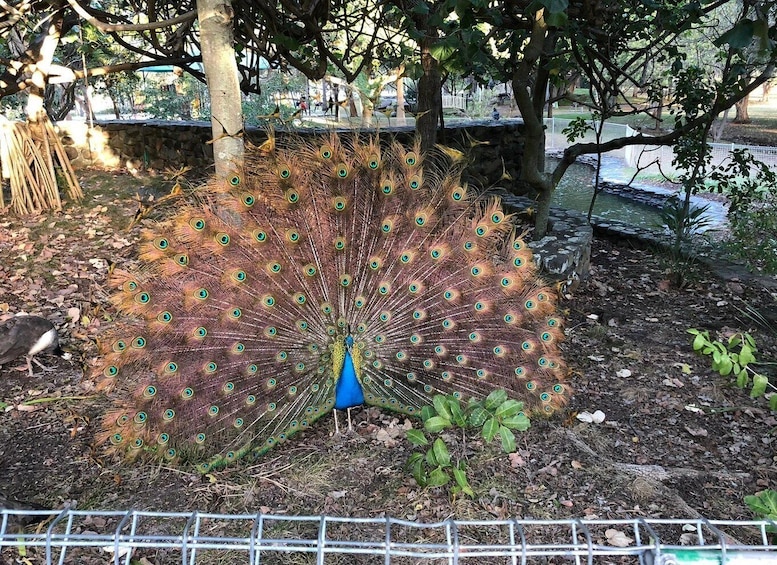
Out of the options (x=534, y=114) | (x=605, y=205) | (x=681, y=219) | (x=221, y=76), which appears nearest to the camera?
(x=221, y=76)

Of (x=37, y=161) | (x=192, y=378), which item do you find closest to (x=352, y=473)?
(x=192, y=378)

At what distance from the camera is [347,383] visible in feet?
12.1

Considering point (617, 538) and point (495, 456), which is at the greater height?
point (495, 456)

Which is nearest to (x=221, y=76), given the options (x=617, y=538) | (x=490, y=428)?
(x=490, y=428)

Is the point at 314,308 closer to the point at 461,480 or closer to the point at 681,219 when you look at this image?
the point at 461,480

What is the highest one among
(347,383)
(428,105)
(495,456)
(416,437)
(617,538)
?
(428,105)

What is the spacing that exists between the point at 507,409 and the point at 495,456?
833 millimetres

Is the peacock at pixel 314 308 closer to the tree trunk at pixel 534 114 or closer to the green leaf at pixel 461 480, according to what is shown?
the green leaf at pixel 461 480

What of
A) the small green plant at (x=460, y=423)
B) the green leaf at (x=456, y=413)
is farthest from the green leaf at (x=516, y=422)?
the green leaf at (x=456, y=413)

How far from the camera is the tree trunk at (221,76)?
384 centimetres

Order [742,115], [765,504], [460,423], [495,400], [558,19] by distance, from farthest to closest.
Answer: [742,115] < [558,19] < [495,400] < [460,423] < [765,504]

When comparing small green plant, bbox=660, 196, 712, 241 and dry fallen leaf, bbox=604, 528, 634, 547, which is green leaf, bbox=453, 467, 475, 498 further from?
small green plant, bbox=660, 196, 712, 241

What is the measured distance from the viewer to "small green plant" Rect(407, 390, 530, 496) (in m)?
2.92

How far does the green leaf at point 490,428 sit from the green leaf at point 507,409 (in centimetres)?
5
